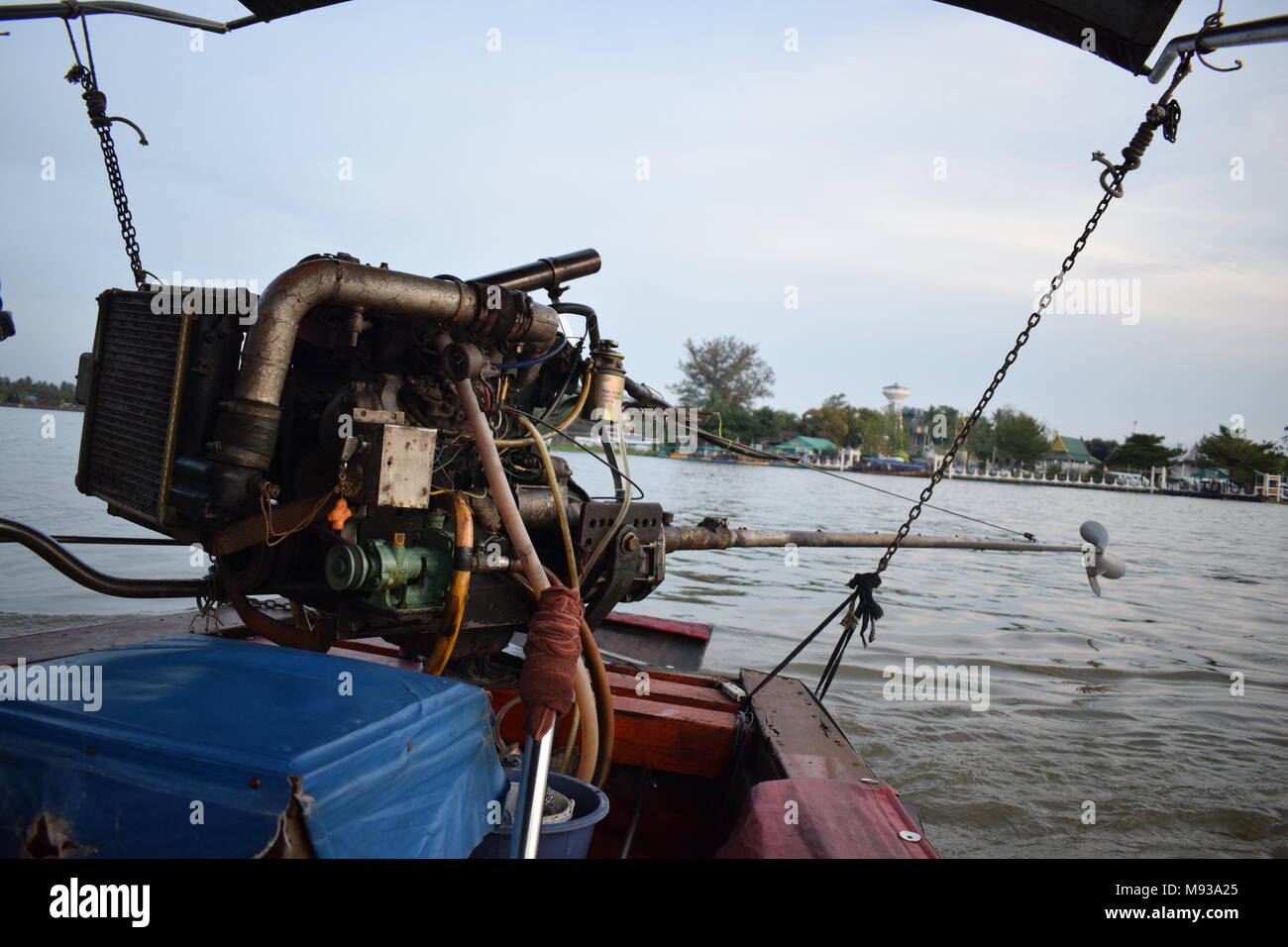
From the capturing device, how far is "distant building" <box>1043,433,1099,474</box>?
92.8 m

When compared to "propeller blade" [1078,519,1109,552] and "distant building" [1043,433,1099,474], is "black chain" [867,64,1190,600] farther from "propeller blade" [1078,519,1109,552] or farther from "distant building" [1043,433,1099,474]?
"distant building" [1043,433,1099,474]

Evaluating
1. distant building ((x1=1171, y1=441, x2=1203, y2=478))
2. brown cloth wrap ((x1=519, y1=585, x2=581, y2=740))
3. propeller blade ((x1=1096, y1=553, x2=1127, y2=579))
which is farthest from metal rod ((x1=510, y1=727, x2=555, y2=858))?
distant building ((x1=1171, y1=441, x2=1203, y2=478))

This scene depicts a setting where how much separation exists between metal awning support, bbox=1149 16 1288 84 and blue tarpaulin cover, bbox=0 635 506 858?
266 cm

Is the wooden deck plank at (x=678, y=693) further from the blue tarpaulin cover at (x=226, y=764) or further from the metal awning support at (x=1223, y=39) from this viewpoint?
the metal awning support at (x=1223, y=39)

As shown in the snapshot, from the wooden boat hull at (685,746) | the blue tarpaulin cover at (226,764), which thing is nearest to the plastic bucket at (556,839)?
the blue tarpaulin cover at (226,764)

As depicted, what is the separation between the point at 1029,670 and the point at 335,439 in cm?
738

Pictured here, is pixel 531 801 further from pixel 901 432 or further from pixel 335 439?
pixel 901 432

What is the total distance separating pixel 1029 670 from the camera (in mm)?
7781

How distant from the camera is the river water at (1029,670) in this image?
476cm

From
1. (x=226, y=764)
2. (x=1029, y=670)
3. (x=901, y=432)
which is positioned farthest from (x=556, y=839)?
(x=901, y=432)

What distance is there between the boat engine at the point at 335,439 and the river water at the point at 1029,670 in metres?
1.97

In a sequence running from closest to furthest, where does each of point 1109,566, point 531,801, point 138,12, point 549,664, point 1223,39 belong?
point 531,801 → point 549,664 → point 1223,39 → point 1109,566 → point 138,12

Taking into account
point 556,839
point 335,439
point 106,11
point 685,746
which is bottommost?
point 685,746
